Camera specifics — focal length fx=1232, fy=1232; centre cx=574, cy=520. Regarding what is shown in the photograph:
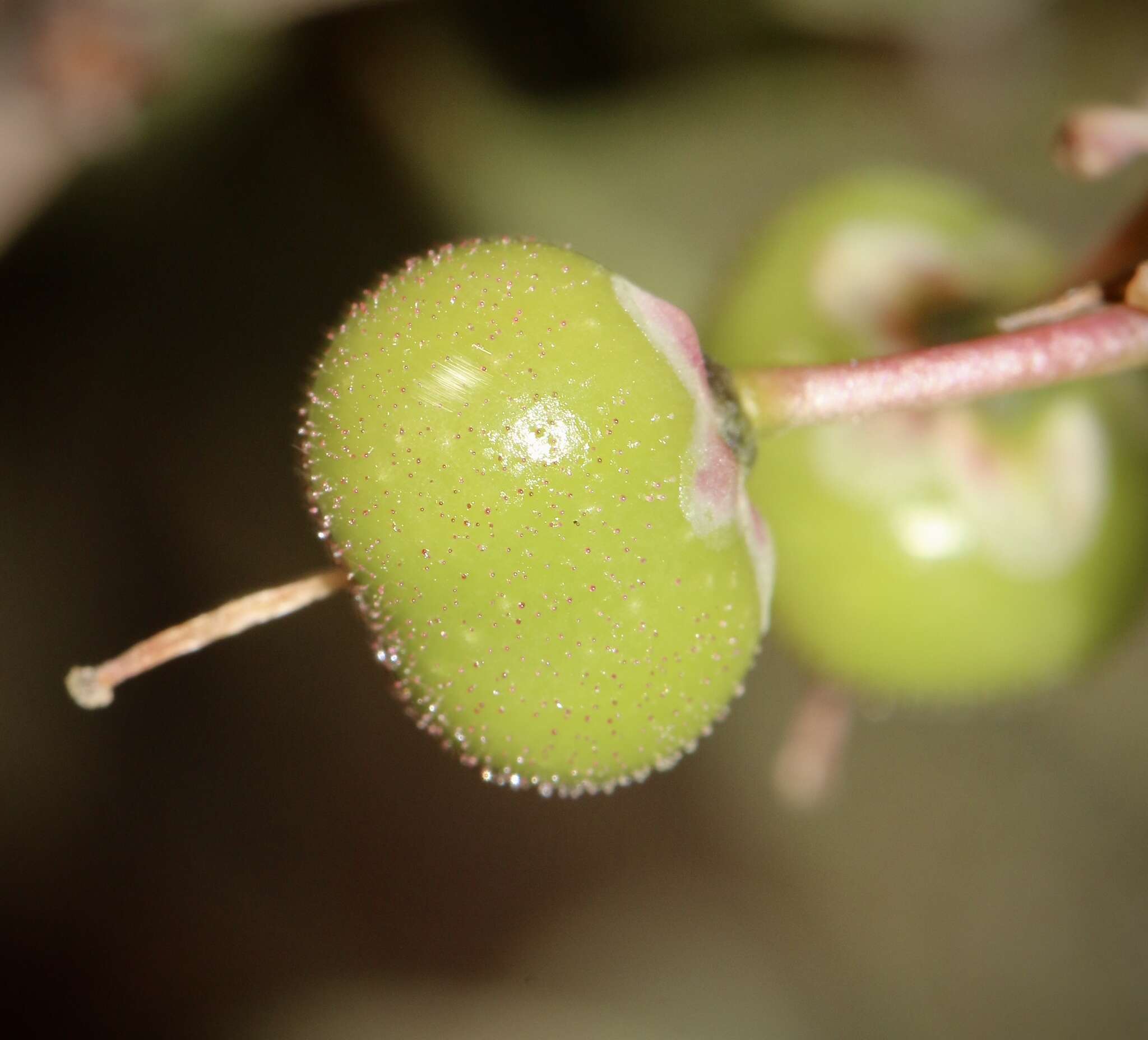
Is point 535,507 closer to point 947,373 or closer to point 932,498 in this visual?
point 947,373

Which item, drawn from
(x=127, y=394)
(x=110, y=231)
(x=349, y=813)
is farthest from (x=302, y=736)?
(x=110, y=231)

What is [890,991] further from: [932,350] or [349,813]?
[932,350]

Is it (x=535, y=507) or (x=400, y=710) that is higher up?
(x=535, y=507)

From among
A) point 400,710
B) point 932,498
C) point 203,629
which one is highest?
point 203,629

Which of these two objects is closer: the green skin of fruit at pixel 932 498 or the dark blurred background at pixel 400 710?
the green skin of fruit at pixel 932 498

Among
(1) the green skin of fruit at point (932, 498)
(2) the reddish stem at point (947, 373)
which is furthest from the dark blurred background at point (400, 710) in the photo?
(2) the reddish stem at point (947, 373)

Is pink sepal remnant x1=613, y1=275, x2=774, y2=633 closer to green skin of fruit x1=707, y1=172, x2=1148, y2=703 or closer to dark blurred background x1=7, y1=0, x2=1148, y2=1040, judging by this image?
green skin of fruit x1=707, y1=172, x2=1148, y2=703

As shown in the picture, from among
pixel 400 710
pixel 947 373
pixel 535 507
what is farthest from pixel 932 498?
pixel 400 710

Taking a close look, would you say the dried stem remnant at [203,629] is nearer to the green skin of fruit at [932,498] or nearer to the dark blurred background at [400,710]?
the green skin of fruit at [932,498]
